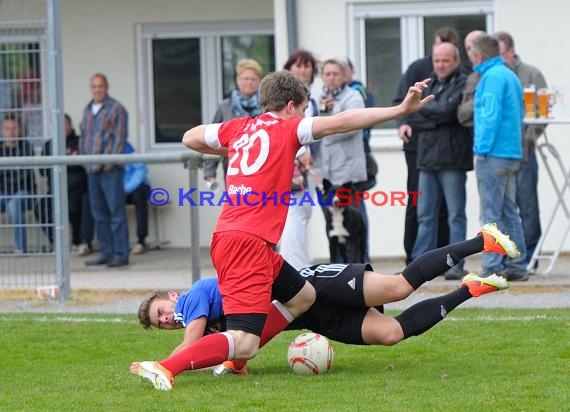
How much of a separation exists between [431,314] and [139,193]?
329 inches

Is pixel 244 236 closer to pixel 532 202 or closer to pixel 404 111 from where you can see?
pixel 404 111

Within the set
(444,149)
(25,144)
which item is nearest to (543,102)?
(444,149)

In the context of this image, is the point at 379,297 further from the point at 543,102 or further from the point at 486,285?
the point at 543,102

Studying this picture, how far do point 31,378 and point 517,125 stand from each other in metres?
5.40

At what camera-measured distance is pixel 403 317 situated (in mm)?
7812

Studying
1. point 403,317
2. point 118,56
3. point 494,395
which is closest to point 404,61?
point 118,56

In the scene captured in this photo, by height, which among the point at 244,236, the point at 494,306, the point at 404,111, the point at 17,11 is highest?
the point at 17,11

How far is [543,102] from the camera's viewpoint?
11.8 meters

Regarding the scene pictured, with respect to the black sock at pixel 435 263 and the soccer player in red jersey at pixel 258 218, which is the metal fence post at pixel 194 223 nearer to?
the soccer player in red jersey at pixel 258 218

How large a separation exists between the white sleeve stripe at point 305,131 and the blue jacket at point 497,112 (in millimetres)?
4178

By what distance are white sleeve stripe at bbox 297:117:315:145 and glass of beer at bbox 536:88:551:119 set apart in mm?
4946

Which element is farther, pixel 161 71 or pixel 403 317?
pixel 161 71

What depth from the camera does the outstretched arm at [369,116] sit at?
6.98 m

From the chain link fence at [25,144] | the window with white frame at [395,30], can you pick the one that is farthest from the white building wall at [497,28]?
the chain link fence at [25,144]
